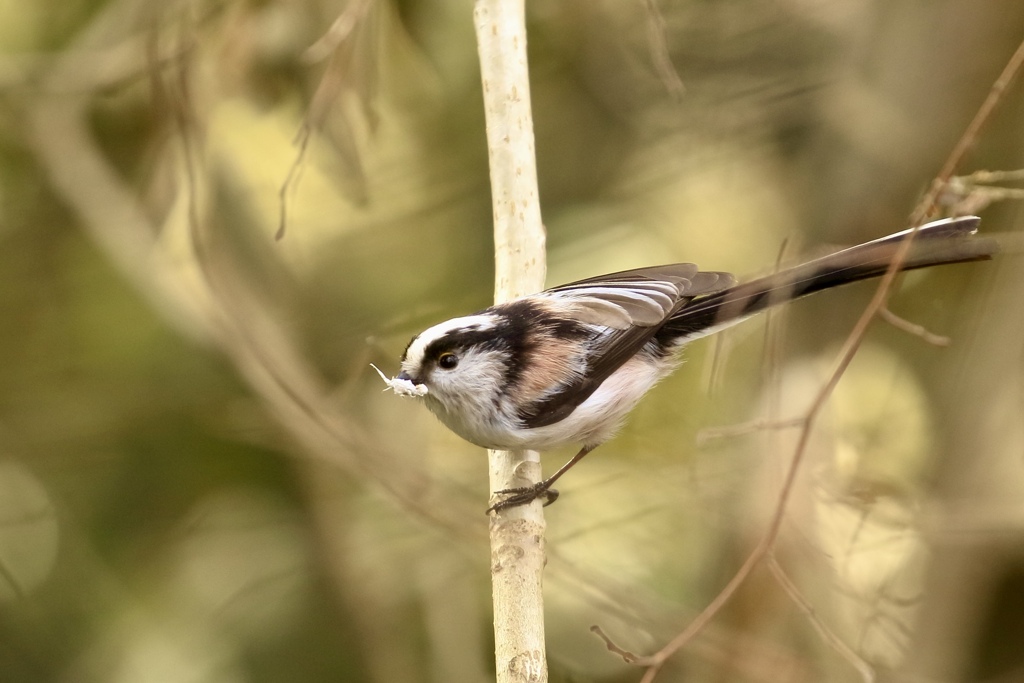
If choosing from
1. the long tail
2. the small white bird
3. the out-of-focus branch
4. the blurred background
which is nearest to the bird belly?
the small white bird

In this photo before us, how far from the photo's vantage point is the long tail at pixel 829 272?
216 cm

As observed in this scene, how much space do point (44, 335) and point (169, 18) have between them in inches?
48.6

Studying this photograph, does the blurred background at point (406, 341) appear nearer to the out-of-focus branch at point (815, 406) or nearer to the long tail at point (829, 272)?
the long tail at point (829, 272)

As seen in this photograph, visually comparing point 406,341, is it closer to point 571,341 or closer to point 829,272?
point 571,341

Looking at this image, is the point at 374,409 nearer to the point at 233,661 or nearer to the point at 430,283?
the point at 430,283

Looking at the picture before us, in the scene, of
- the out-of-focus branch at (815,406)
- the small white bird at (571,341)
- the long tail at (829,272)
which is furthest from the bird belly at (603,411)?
the out-of-focus branch at (815,406)

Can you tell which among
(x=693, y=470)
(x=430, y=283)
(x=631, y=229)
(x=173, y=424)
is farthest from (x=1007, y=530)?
(x=173, y=424)

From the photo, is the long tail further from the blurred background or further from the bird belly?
the blurred background

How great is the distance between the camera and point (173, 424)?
367 cm

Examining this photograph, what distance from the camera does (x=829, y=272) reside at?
2334mm

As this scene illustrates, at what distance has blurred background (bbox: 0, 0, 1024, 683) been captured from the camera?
10.9 feet

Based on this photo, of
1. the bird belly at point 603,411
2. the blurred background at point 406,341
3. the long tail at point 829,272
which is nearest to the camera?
the long tail at point 829,272

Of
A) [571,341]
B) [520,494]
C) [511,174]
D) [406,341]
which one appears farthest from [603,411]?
[406,341]

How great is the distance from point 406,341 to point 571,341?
1.35 metres
